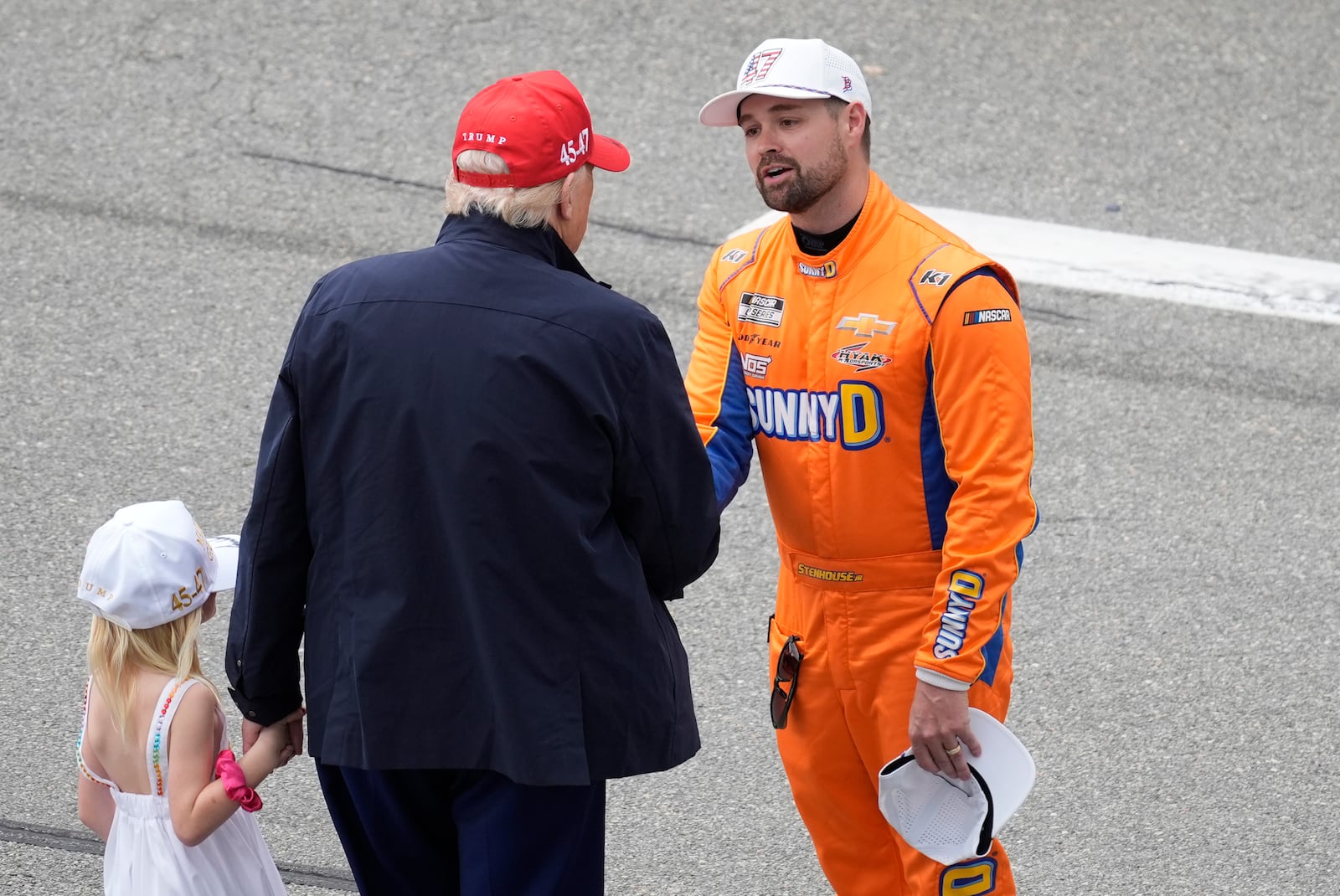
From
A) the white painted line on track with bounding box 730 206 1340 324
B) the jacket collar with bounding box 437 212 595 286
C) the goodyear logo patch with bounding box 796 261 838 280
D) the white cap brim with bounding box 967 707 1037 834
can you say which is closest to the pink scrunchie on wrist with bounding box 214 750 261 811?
the jacket collar with bounding box 437 212 595 286

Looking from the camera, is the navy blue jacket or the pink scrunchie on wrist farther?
the pink scrunchie on wrist

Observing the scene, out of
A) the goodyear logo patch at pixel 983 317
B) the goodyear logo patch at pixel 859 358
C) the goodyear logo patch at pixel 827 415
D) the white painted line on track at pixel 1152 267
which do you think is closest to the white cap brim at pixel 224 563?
the goodyear logo patch at pixel 827 415

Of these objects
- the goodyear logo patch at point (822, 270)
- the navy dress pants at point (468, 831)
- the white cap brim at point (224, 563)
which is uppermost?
the goodyear logo patch at point (822, 270)

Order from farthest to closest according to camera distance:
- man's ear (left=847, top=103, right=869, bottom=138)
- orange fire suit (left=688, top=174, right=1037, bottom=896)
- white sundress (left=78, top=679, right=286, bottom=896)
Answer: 1. man's ear (left=847, top=103, right=869, bottom=138)
2. orange fire suit (left=688, top=174, right=1037, bottom=896)
3. white sundress (left=78, top=679, right=286, bottom=896)

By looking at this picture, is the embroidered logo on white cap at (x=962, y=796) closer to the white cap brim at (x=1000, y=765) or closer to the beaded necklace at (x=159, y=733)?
the white cap brim at (x=1000, y=765)

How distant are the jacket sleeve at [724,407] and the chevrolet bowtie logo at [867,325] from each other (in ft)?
1.02

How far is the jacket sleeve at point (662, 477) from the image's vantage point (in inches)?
104

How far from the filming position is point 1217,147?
7.76 m

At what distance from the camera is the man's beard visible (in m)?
3.37

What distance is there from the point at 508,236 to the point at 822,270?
3.22 ft

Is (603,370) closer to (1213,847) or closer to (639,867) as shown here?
(639,867)

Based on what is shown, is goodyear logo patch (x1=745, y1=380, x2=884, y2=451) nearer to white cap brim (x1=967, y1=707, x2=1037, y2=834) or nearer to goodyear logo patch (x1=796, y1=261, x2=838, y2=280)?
goodyear logo patch (x1=796, y1=261, x2=838, y2=280)

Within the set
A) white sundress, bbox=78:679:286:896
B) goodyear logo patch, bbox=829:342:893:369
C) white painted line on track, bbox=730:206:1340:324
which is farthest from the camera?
white painted line on track, bbox=730:206:1340:324

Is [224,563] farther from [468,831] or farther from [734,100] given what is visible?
[734,100]
